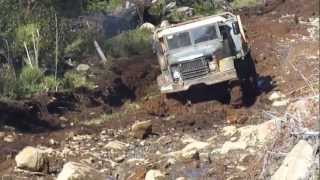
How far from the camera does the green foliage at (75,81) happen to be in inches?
775

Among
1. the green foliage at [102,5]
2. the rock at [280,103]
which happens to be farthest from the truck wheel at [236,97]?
the green foliage at [102,5]

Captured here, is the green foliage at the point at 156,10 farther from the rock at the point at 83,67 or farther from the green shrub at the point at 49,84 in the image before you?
the green shrub at the point at 49,84

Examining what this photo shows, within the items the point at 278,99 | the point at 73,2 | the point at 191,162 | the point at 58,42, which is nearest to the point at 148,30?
the point at 73,2

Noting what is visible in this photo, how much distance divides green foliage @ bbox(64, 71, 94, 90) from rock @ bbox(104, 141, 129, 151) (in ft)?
16.0

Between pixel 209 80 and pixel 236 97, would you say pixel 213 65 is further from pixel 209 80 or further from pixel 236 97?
pixel 236 97

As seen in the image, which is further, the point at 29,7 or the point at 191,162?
the point at 29,7

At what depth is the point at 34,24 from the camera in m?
20.4

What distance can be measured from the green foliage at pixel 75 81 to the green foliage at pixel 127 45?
2794mm

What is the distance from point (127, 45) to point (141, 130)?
836 cm

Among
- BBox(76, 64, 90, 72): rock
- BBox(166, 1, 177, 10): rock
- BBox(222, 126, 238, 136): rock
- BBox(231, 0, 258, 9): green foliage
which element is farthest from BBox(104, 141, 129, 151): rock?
BBox(231, 0, 258, 9): green foliage

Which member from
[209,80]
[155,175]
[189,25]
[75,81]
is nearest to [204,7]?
[75,81]

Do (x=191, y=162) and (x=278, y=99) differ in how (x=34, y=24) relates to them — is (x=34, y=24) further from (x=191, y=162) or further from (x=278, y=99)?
(x=191, y=162)

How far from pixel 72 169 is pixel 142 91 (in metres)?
7.85

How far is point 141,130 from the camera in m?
15.5
